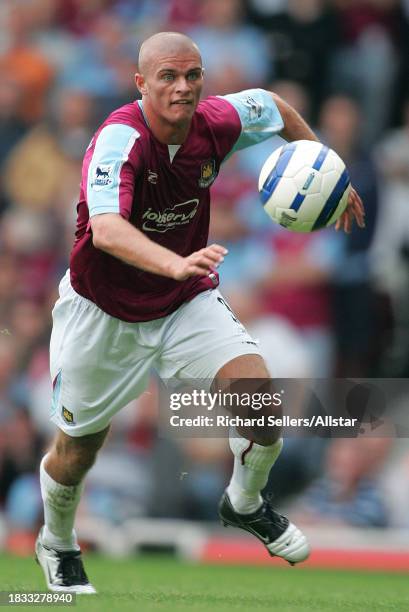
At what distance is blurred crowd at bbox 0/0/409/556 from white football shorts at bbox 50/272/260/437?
148 inches

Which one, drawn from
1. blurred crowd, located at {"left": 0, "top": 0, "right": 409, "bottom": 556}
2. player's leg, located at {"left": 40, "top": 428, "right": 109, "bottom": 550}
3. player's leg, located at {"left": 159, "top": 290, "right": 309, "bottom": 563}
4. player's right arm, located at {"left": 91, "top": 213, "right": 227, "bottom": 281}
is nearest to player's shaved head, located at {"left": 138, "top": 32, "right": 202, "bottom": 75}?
player's right arm, located at {"left": 91, "top": 213, "right": 227, "bottom": 281}

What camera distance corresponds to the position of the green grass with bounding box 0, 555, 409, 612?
22.1ft

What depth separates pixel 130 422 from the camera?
11734 mm

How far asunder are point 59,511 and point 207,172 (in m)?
2.01

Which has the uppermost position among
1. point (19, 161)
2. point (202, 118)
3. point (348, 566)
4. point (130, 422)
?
point (19, 161)

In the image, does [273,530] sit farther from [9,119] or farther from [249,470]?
[9,119]

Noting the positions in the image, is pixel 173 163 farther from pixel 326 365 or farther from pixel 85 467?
pixel 326 365

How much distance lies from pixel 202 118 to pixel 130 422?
5.08m

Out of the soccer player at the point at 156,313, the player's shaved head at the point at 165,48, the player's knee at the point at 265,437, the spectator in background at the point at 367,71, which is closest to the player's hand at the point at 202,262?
the soccer player at the point at 156,313

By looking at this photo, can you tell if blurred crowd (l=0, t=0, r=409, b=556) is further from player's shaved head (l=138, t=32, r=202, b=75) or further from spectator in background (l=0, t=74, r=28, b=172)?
player's shaved head (l=138, t=32, r=202, b=75)

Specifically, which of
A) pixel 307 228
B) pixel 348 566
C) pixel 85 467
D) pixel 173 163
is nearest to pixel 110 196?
pixel 173 163

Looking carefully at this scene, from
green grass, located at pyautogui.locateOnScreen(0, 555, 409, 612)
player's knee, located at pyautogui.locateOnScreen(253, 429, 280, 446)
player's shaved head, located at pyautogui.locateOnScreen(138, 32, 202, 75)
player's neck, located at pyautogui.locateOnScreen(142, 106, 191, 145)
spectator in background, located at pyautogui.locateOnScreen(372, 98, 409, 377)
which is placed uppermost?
spectator in background, located at pyautogui.locateOnScreen(372, 98, 409, 377)

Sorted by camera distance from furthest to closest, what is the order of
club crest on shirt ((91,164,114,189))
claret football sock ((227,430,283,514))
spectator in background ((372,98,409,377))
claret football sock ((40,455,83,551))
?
spectator in background ((372,98,409,377))
claret football sock ((40,455,83,551))
claret football sock ((227,430,283,514))
club crest on shirt ((91,164,114,189))

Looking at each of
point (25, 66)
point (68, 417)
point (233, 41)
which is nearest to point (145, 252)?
point (68, 417)
